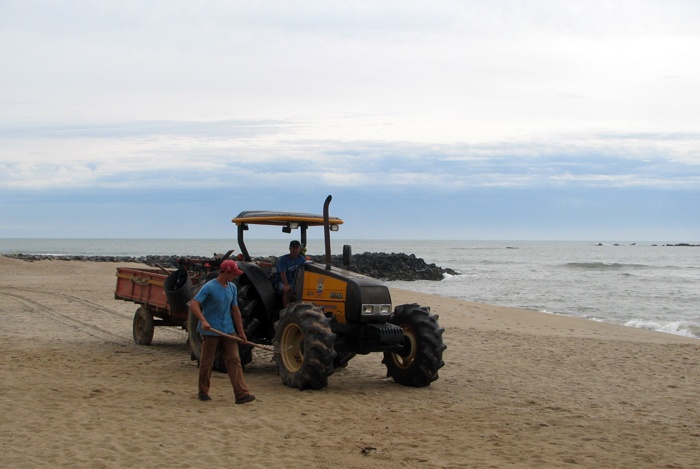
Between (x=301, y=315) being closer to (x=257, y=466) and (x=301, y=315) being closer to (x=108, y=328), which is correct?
(x=257, y=466)

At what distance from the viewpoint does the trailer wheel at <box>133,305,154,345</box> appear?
1226 cm

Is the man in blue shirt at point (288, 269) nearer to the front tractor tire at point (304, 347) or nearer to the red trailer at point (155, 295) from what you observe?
the front tractor tire at point (304, 347)

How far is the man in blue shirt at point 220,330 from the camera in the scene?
317 inches

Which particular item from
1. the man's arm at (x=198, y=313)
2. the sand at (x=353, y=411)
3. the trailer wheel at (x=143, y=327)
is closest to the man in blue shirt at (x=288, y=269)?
the sand at (x=353, y=411)

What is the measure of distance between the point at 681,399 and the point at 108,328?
1028cm

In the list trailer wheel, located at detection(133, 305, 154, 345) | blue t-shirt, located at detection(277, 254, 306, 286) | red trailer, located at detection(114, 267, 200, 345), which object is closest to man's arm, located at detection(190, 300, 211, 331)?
blue t-shirt, located at detection(277, 254, 306, 286)

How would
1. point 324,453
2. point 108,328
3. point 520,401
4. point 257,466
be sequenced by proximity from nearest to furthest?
point 257,466, point 324,453, point 520,401, point 108,328

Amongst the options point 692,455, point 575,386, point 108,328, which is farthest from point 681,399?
point 108,328

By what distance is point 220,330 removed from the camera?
8156 millimetres

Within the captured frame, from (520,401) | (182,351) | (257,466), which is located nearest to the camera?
(257,466)

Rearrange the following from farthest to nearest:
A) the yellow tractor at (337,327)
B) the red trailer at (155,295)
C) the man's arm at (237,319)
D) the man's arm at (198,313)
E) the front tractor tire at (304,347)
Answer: the red trailer at (155,295) → the yellow tractor at (337,327) → the front tractor tire at (304,347) → the man's arm at (237,319) → the man's arm at (198,313)

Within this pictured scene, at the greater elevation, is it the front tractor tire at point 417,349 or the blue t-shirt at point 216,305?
the blue t-shirt at point 216,305

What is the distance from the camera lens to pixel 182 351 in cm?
1196

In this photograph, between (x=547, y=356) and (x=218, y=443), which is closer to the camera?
(x=218, y=443)
